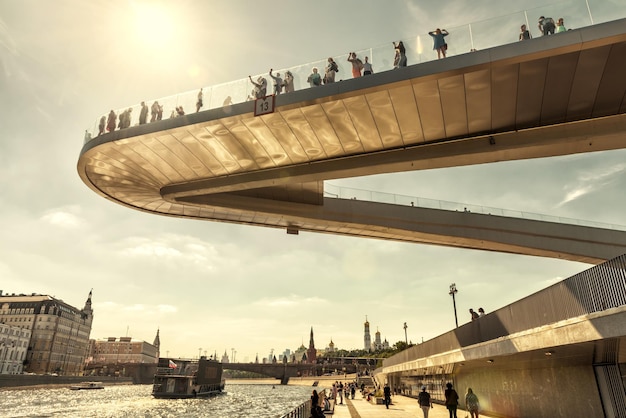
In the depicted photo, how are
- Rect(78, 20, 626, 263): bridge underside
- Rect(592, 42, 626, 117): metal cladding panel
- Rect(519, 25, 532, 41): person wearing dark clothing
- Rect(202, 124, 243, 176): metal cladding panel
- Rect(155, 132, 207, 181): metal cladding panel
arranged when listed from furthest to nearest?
Rect(155, 132, 207, 181): metal cladding panel, Rect(202, 124, 243, 176): metal cladding panel, Rect(78, 20, 626, 263): bridge underside, Rect(519, 25, 532, 41): person wearing dark clothing, Rect(592, 42, 626, 117): metal cladding panel

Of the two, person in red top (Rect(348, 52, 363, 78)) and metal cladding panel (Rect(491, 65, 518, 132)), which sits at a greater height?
person in red top (Rect(348, 52, 363, 78))

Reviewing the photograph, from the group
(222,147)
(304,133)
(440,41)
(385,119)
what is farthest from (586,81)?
(222,147)

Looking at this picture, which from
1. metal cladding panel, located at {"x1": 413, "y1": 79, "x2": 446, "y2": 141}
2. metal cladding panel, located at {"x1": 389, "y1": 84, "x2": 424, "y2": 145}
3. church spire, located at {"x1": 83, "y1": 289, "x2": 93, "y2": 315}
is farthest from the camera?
church spire, located at {"x1": 83, "y1": 289, "x2": 93, "y2": 315}

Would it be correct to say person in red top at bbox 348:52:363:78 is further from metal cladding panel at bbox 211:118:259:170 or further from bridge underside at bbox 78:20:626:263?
metal cladding panel at bbox 211:118:259:170

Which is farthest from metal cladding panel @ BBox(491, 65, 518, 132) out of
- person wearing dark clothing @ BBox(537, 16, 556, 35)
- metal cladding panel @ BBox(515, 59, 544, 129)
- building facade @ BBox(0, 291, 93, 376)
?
building facade @ BBox(0, 291, 93, 376)

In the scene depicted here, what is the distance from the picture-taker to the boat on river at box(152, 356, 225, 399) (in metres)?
59.0

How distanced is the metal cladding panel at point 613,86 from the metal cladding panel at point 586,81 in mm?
162

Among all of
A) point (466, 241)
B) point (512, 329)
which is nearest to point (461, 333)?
point (512, 329)

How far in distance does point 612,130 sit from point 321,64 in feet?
43.0

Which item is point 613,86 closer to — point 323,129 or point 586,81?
point 586,81

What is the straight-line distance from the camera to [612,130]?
1759 cm

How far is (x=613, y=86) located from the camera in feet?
51.3

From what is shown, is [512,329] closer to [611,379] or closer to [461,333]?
[611,379]

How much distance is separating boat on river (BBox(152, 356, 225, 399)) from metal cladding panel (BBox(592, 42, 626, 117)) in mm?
59711
